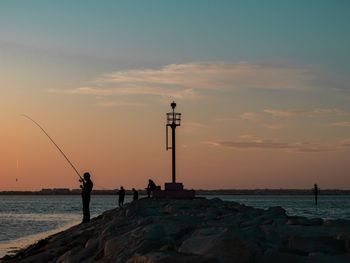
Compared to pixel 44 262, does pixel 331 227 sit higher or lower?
higher

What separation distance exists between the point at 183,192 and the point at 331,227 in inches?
569

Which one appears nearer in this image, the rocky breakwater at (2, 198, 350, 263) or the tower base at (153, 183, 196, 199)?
the rocky breakwater at (2, 198, 350, 263)

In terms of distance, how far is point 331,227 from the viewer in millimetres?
6848

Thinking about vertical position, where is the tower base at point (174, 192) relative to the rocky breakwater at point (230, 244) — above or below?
above

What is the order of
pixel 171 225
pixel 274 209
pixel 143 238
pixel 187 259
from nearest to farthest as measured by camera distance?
pixel 187 259 → pixel 143 238 → pixel 171 225 → pixel 274 209

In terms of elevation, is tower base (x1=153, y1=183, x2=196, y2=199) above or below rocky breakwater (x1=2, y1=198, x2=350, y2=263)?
above

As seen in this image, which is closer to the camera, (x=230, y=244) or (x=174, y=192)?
(x=230, y=244)

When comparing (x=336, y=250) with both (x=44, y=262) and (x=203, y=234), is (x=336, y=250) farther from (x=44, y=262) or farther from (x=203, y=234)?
(x=44, y=262)

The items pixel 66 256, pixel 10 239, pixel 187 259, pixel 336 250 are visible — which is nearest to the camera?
pixel 187 259

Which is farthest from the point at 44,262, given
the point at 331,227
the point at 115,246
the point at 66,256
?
the point at 331,227

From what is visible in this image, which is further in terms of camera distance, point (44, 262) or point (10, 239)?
point (10, 239)

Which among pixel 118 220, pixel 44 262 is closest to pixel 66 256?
pixel 44 262

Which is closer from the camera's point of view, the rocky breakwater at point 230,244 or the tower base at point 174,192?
the rocky breakwater at point 230,244

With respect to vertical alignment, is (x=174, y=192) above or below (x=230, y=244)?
above
